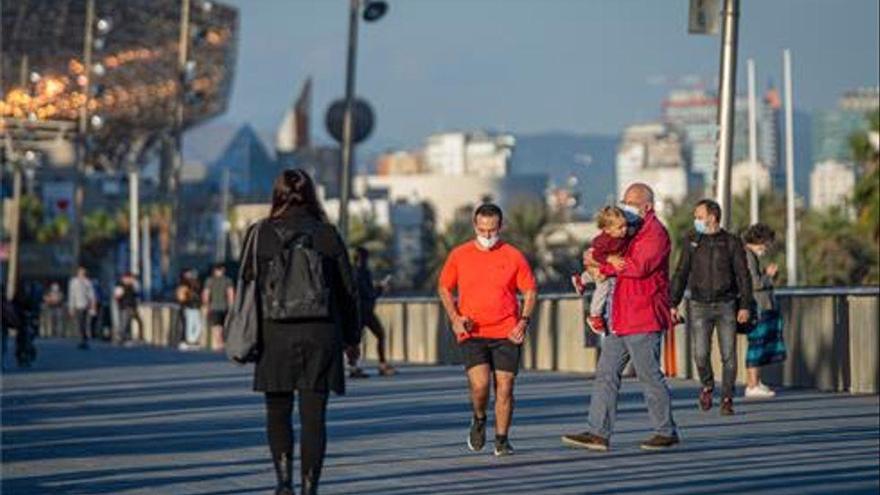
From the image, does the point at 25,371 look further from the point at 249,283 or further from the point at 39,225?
the point at 39,225

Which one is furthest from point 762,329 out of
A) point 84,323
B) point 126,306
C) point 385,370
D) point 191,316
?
point 126,306

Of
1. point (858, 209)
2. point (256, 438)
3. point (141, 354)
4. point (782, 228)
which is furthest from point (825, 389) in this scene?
point (782, 228)

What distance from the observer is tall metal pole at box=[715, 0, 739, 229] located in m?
29.9

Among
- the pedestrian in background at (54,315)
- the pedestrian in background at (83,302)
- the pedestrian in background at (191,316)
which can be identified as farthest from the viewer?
the pedestrian in background at (54,315)

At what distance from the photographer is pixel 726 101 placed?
30500 mm

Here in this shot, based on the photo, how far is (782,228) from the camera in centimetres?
10919

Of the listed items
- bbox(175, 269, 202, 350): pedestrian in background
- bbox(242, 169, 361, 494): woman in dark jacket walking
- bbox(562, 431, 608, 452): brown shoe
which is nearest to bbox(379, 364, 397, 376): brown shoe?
bbox(562, 431, 608, 452): brown shoe

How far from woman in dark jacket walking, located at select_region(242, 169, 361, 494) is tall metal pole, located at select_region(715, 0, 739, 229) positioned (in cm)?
1559

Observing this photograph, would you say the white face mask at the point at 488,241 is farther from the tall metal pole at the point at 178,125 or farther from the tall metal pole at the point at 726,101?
the tall metal pole at the point at 178,125

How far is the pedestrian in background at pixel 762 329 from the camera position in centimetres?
2442

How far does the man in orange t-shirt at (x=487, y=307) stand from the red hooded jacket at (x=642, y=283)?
58cm

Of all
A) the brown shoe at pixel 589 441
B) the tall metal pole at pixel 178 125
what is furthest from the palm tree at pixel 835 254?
the brown shoe at pixel 589 441

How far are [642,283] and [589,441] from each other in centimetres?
110

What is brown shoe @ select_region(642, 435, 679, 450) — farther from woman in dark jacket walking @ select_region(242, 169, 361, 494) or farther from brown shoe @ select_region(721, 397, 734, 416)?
woman in dark jacket walking @ select_region(242, 169, 361, 494)
